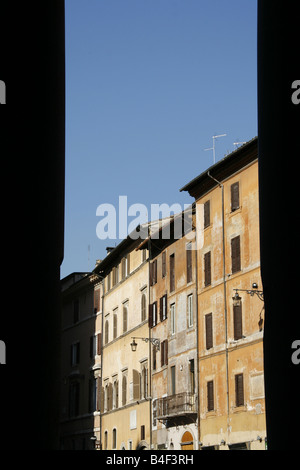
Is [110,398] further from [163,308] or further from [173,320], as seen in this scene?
[173,320]

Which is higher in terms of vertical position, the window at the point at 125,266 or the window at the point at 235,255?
the window at the point at 125,266

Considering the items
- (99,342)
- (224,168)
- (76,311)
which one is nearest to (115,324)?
(99,342)

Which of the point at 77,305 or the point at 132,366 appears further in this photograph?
the point at 77,305

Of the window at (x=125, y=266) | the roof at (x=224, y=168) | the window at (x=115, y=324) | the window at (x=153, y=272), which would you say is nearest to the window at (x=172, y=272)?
the window at (x=153, y=272)

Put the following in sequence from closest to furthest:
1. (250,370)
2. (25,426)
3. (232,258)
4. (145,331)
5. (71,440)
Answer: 1. (25,426)
2. (250,370)
3. (232,258)
4. (145,331)
5. (71,440)

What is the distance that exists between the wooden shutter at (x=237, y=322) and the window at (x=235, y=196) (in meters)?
3.81

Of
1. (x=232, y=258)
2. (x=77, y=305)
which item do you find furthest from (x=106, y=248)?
(x=232, y=258)

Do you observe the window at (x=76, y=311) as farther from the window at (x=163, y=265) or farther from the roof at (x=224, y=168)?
the roof at (x=224, y=168)

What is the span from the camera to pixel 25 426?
2.74 meters

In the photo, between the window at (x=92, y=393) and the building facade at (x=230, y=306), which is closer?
the building facade at (x=230, y=306)

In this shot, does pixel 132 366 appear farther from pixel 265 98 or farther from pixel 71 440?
pixel 265 98

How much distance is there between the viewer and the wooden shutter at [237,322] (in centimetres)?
3138

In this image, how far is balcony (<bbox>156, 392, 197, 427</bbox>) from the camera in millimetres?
35500

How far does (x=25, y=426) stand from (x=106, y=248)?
180 ft
